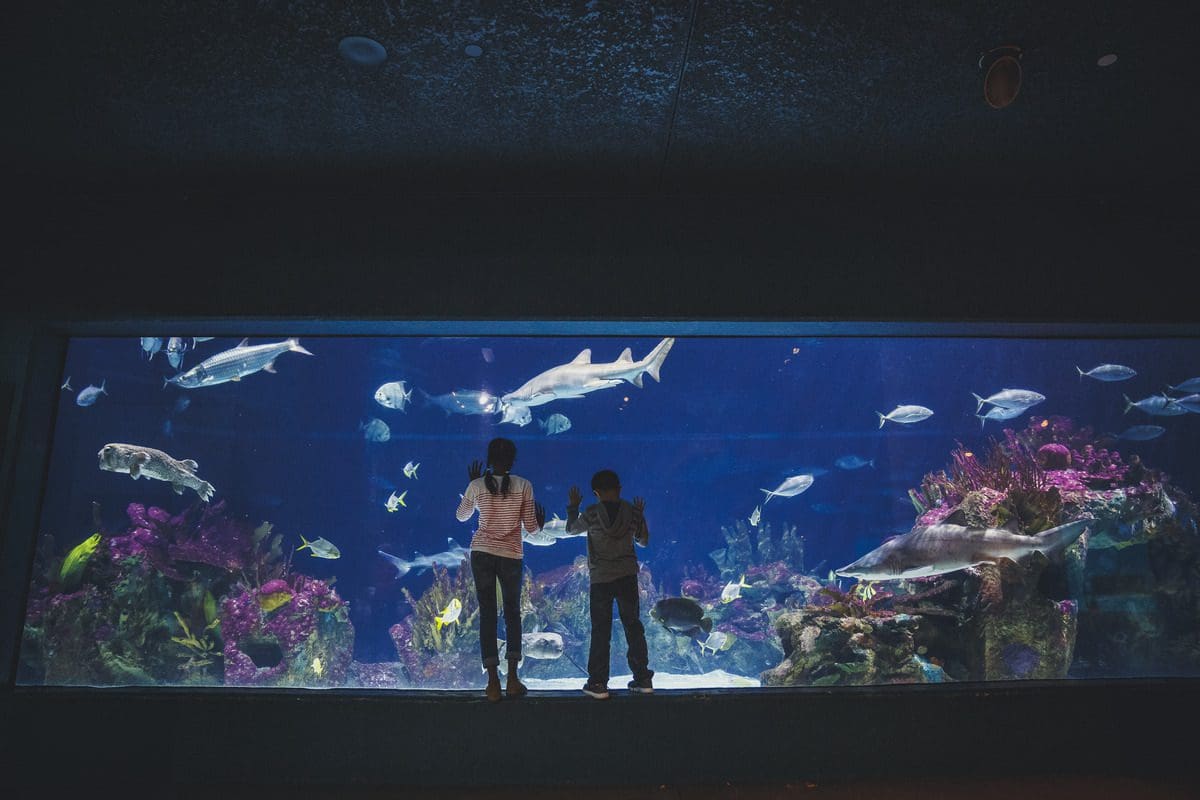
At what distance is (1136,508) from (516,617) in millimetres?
6968

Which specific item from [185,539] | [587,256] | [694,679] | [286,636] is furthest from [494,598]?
[185,539]

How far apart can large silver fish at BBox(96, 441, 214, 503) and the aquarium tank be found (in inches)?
1.0

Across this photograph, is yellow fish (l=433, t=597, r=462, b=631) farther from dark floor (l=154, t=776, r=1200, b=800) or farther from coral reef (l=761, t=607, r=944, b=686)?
coral reef (l=761, t=607, r=944, b=686)

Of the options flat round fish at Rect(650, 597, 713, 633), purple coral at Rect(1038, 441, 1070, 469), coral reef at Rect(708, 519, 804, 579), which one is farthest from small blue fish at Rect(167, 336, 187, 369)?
purple coral at Rect(1038, 441, 1070, 469)

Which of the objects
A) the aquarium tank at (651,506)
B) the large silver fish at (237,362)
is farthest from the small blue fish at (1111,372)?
the large silver fish at (237,362)

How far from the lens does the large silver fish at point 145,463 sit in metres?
5.73

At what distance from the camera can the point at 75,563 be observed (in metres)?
5.71

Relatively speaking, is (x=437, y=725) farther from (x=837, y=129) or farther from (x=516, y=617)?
(x=837, y=129)

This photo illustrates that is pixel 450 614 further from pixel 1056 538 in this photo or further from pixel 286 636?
pixel 1056 538

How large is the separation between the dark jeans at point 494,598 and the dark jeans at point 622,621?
1.69 ft

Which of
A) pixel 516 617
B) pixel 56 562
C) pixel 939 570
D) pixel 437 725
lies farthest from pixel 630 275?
pixel 56 562

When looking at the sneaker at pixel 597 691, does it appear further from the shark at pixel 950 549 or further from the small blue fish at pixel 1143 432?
the small blue fish at pixel 1143 432

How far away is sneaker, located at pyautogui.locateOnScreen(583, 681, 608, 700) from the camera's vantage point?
11.8 ft

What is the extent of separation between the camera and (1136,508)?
6195 mm
